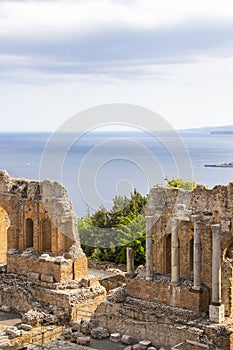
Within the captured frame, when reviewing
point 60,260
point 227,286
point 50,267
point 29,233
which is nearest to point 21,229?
point 29,233

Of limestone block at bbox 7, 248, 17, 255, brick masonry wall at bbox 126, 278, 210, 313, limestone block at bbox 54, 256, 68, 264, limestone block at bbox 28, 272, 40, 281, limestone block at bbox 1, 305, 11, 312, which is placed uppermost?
limestone block at bbox 7, 248, 17, 255

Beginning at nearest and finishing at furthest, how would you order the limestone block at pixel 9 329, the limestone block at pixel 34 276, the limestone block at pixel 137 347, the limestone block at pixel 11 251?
the limestone block at pixel 137 347 → the limestone block at pixel 9 329 → the limestone block at pixel 34 276 → the limestone block at pixel 11 251

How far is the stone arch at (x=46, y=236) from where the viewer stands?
25297 mm

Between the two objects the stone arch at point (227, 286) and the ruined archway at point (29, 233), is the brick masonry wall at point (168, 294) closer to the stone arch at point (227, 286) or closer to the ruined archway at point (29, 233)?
the stone arch at point (227, 286)

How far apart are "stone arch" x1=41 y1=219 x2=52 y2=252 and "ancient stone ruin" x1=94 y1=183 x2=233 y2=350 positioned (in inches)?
208

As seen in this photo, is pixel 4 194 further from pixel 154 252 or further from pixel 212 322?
pixel 212 322

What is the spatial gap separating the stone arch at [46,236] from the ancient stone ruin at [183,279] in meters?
5.28

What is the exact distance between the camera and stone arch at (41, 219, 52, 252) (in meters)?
25.3

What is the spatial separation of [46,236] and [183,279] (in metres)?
7.63

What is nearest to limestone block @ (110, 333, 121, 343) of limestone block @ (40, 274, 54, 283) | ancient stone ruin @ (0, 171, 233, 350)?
ancient stone ruin @ (0, 171, 233, 350)

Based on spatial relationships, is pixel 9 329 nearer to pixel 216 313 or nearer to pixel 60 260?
pixel 60 260

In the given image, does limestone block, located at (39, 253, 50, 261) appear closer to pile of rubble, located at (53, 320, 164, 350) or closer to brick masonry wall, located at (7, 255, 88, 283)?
brick masonry wall, located at (7, 255, 88, 283)

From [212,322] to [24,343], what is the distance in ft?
20.9

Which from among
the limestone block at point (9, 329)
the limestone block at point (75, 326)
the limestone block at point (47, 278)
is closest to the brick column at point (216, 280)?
the limestone block at point (75, 326)
